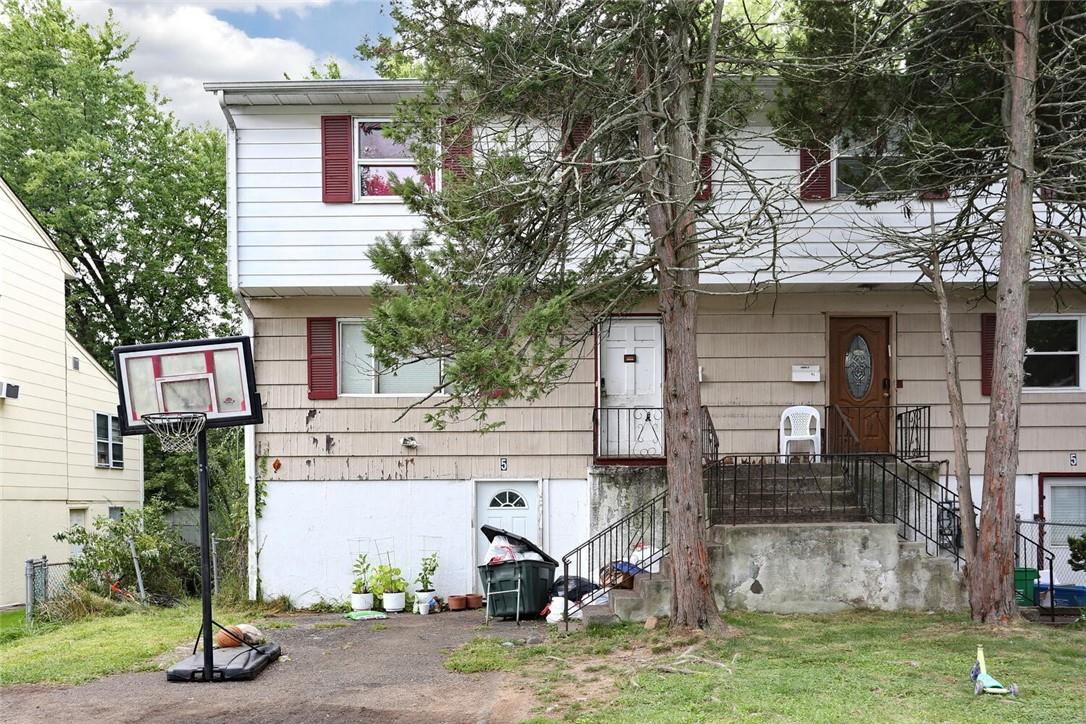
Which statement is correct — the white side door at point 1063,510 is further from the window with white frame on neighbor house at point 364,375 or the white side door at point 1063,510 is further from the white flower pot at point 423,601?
the window with white frame on neighbor house at point 364,375

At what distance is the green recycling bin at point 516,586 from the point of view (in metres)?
12.8

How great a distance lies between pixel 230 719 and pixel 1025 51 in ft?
32.8

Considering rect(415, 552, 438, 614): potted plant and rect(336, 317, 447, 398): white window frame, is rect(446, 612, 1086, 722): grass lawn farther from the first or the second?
rect(336, 317, 447, 398): white window frame

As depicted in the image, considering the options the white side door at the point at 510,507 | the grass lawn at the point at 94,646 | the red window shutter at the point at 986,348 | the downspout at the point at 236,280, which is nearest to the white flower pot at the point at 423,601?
the white side door at the point at 510,507

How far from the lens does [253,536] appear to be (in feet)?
48.0

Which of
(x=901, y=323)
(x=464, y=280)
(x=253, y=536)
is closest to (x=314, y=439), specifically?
(x=253, y=536)

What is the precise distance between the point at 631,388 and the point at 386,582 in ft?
14.4

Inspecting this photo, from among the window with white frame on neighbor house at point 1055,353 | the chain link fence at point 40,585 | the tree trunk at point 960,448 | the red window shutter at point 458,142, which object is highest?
the red window shutter at point 458,142

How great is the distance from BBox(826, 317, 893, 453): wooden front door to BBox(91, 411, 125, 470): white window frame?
1563cm

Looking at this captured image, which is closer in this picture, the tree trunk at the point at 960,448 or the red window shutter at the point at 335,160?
the tree trunk at the point at 960,448

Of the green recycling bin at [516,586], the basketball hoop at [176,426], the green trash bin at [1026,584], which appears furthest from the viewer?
the green trash bin at [1026,584]

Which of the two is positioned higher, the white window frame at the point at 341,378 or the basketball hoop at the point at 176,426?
the white window frame at the point at 341,378

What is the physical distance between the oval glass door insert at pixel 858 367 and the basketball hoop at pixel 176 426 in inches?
363

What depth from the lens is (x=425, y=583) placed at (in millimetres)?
14281
